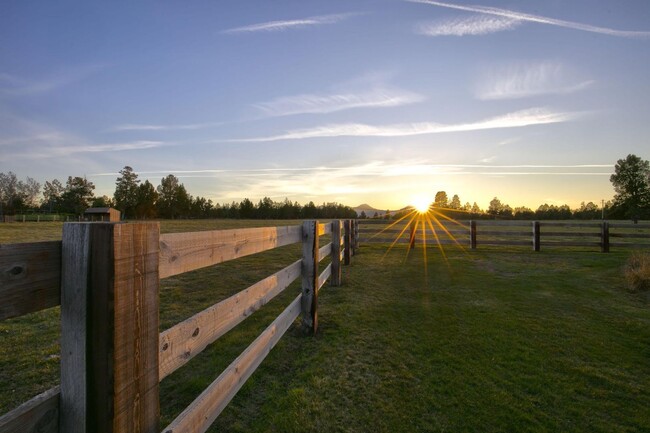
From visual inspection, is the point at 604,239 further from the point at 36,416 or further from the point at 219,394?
the point at 36,416

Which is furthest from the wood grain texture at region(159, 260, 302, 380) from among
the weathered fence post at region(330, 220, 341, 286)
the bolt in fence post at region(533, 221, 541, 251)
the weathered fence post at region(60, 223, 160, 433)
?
the bolt in fence post at region(533, 221, 541, 251)

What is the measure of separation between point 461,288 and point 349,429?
5.45 meters

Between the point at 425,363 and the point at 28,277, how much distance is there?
3.64 m

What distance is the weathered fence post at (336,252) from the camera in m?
7.14

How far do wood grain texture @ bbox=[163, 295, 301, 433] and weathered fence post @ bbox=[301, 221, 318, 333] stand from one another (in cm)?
121

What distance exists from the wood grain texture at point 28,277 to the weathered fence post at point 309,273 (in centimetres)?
327

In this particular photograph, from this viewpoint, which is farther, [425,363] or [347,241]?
[347,241]

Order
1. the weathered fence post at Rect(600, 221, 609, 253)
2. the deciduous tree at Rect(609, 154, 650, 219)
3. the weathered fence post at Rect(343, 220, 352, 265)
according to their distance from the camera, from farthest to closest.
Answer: the deciduous tree at Rect(609, 154, 650, 219) → the weathered fence post at Rect(600, 221, 609, 253) → the weathered fence post at Rect(343, 220, 352, 265)

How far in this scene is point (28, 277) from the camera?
1.03 metres

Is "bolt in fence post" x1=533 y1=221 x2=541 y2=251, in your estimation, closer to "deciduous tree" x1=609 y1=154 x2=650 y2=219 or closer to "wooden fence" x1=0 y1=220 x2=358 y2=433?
"wooden fence" x1=0 y1=220 x2=358 y2=433

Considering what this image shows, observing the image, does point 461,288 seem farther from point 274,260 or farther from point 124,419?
point 124,419

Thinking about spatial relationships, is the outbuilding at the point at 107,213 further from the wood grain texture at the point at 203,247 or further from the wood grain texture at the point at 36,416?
the wood grain texture at the point at 36,416

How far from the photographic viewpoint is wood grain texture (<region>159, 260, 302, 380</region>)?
1568 mm

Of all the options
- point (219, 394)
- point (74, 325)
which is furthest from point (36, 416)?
point (219, 394)
